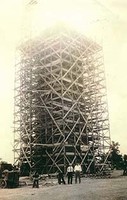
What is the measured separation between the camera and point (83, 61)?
109ft

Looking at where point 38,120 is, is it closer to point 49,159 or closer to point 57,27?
point 49,159

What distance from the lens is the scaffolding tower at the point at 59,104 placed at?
2755cm

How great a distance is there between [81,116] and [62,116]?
3711 millimetres

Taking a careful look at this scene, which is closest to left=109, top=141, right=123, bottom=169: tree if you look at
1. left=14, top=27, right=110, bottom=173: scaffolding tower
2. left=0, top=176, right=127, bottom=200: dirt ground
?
left=14, top=27, right=110, bottom=173: scaffolding tower

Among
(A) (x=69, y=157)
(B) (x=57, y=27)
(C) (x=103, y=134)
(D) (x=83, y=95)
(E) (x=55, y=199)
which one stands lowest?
(E) (x=55, y=199)

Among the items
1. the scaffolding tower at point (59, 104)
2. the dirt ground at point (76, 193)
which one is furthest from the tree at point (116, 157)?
the dirt ground at point (76, 193)

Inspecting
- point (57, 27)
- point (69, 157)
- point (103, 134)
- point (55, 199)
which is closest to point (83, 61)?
point (57, 27)

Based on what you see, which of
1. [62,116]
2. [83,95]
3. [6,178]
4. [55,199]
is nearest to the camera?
[55,199]

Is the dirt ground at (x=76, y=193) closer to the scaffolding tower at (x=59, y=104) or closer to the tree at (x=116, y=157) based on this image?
the scaffolding tower at (x=59, y=104)

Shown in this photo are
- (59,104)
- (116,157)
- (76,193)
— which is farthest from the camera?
(116,157)

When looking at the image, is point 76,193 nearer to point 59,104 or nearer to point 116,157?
point 59,104

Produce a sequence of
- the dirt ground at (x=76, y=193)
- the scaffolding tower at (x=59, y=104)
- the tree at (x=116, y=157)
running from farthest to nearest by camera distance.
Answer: the tree at (x=116, y=157) < the scaffolding tower at (x=59, y=104) < the dirt ground at (x=76, y=193)

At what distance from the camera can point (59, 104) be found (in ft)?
93.4

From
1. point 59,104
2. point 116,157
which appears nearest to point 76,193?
point 59,104
